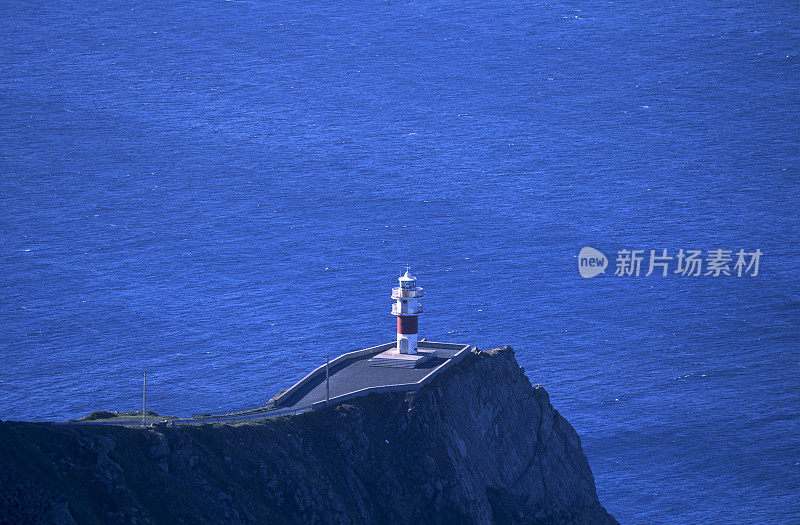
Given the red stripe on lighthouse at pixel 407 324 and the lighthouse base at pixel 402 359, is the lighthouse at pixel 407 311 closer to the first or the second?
the red stripe on lighthouse at pixel 407 324

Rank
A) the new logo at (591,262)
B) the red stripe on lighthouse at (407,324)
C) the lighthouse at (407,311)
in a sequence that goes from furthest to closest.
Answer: the new logo at (591,262), the red stripe on lighthouse at (407,324), the lighthouse at (407,311)

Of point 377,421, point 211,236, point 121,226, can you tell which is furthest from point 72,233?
point 377,421

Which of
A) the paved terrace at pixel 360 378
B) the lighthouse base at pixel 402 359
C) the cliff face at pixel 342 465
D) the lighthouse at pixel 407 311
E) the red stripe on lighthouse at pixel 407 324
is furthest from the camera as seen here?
the red stripe on lighthouse at pixel 407 324

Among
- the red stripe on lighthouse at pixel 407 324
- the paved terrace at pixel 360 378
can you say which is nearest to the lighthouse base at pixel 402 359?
the paved terrace at pixel 360 378

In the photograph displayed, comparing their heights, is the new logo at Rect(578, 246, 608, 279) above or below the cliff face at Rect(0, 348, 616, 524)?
above

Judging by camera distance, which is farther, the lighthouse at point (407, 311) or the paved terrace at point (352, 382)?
the lighthouse at point (407, 311)

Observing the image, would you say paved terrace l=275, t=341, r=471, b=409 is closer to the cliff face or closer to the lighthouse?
the cliff face

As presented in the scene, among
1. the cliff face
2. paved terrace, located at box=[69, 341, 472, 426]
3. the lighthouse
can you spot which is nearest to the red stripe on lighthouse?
the lighthouse
